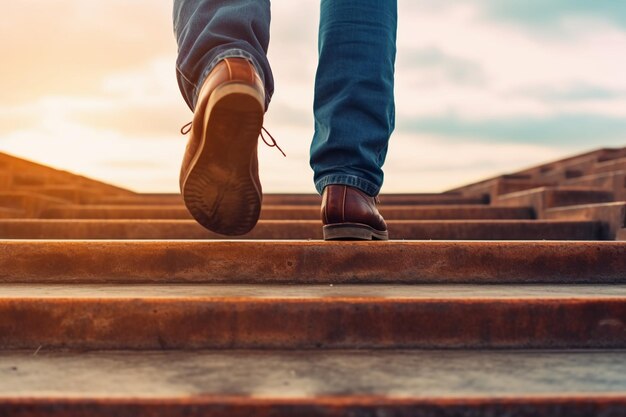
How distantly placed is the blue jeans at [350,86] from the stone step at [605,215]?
4.61 ft

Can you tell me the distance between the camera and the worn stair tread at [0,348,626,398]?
0.98 metres

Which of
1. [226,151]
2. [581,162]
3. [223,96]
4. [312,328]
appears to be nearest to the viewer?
[312,328]

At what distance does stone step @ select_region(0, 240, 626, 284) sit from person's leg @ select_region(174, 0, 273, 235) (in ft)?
0.42

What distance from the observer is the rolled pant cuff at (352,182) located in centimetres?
171

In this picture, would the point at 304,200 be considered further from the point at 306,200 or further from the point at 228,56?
the point at 228,56

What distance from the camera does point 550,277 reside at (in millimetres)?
1746

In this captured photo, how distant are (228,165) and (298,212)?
1997 millimetres

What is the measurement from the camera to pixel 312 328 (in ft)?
4.22

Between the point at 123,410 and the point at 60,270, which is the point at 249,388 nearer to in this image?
the point at 123,410

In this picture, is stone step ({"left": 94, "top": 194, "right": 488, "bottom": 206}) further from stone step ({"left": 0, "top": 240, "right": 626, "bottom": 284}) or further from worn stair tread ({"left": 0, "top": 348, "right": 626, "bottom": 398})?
worn stair tread ({"left": 0, "top": 348, "right": 626, "bottom": 398})

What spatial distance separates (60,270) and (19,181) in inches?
121

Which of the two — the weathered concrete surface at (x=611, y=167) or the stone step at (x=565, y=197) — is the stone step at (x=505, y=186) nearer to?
the weathered concrete surface at (x=611, y=167)

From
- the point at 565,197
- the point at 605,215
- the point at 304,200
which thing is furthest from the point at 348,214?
the point at 304,200

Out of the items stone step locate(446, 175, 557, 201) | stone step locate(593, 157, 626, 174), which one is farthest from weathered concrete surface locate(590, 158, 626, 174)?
stone step locate(446, 175, 557, 201)
